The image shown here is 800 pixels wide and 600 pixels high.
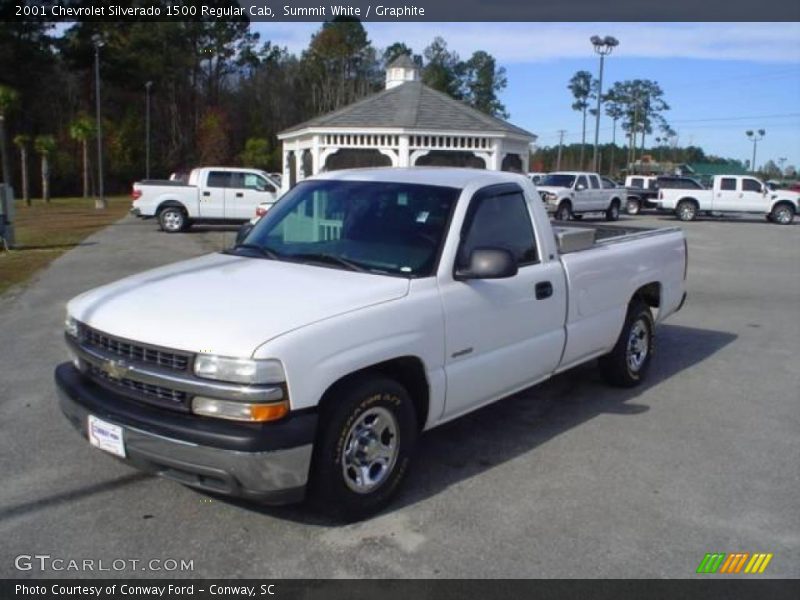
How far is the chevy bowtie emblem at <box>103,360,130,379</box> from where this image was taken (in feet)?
12.0

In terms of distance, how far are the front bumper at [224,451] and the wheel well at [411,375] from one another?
548mm

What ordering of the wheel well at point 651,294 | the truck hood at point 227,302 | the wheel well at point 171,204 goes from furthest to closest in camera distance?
the wheel well at point 171,204 < the wheel well at point 651,294 < the truck hood at point 227,302

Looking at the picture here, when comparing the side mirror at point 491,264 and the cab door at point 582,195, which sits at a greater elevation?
the cab door at point 582,195

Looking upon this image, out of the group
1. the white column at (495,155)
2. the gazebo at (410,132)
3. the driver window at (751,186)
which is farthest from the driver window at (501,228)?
the driver window at (751,186)

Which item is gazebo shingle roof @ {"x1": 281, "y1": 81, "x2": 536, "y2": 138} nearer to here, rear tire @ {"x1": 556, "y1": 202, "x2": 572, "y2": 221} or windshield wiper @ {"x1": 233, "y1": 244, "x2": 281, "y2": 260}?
rear tire @ {"x1": 556, "y1": 202, "x2": 572, "y2": 221}

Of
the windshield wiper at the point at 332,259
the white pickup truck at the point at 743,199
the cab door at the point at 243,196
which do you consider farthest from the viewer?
the white pickup truck at the point at 743,199

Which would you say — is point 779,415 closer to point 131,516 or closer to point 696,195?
point 131,516

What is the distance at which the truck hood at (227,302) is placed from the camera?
3.46m

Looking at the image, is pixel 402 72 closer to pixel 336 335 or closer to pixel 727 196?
pixel 727 196

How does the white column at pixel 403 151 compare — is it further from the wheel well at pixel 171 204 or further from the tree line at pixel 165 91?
the tree line at pixel 165 91

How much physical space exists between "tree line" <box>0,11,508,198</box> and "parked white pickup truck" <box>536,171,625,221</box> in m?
22.1

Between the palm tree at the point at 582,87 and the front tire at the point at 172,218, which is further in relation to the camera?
the palm tree at the point at 582,87

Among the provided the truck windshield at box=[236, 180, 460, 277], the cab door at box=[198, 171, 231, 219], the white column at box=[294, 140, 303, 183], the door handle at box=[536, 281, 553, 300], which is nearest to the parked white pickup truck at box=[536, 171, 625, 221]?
the white column at box=[294, 140, 303, 183]
